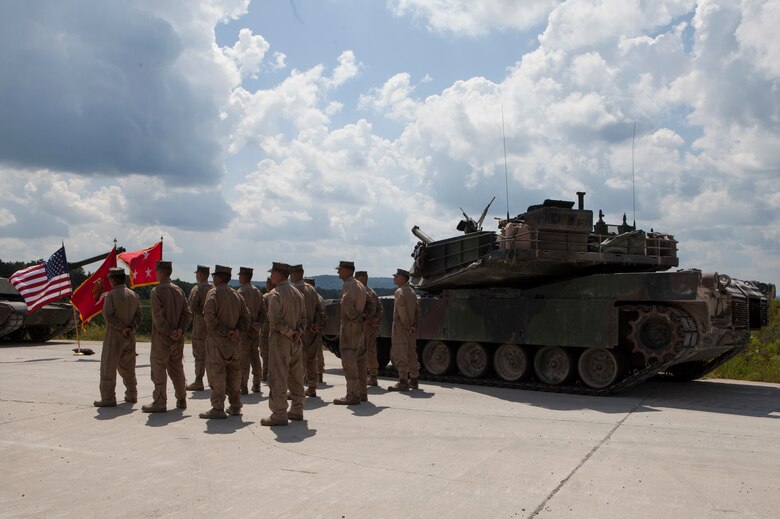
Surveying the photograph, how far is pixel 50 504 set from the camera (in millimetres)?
5457

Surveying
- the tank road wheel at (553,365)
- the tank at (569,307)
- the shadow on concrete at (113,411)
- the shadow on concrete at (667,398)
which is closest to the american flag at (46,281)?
the tank at (569,307)

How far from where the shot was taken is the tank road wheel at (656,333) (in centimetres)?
1195

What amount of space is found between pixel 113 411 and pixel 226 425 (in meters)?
2.01

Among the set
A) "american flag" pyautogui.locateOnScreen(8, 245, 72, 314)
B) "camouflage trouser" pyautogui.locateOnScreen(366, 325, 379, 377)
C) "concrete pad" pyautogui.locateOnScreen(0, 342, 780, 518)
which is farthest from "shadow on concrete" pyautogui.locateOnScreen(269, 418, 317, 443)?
"american flag" pyautogui.locateOnScreen(8, 245, 72, 314)

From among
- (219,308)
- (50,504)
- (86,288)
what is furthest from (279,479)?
(86,288)

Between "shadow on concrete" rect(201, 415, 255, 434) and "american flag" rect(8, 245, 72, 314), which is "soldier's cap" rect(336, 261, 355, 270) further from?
"american flag" rect(8, 245, 72, 314)

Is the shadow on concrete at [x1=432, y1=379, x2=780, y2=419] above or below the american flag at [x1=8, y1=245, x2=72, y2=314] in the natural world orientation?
below

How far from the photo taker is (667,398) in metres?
12.2

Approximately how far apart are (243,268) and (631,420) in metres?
6.15

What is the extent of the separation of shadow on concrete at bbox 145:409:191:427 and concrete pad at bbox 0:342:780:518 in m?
0.03

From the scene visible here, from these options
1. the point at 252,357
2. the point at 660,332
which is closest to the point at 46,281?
A: the point at 252,357

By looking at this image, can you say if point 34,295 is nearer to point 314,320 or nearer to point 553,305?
point 314,320

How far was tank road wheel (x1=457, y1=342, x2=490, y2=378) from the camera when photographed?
14.7 m

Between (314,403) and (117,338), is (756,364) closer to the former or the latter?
(314,403)
